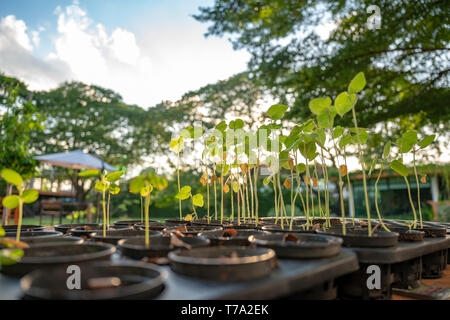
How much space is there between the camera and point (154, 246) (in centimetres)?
82

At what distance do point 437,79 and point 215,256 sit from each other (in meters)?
5.54

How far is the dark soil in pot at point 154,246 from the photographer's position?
2.52 feet

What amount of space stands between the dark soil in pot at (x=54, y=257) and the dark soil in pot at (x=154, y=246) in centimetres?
5

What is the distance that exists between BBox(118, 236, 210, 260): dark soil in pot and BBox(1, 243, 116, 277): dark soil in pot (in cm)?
5

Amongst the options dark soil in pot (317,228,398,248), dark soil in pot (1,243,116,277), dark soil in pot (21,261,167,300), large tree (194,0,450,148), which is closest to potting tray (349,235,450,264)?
dark soil in pot (317,228,398,248)

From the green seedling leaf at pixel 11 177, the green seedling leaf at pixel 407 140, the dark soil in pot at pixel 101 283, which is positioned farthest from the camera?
the green seedling leaf at pixel 407 140

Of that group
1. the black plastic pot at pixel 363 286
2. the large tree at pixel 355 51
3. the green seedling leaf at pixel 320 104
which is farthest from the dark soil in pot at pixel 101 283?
the large tree at pixel 355 51

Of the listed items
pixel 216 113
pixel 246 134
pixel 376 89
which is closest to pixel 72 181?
pixel 216 113

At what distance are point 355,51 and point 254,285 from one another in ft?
15.7

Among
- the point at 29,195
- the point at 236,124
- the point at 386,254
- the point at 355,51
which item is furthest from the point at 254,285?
the point at 355,51

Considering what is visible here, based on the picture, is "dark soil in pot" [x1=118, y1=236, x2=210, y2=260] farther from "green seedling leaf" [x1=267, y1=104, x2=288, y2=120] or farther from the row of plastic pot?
"green seedling leaf" [x1=267, y1=104, x2=288, y2=120]

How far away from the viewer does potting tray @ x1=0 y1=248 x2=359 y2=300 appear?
51 cm

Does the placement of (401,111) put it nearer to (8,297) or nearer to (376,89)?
(376,89)

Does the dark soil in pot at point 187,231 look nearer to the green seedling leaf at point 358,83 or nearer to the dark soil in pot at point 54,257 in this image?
the dark soil in pot at point 54,257
